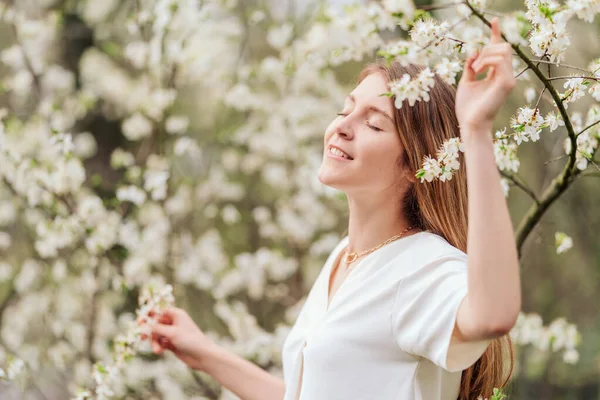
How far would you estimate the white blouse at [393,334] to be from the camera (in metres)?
0.93

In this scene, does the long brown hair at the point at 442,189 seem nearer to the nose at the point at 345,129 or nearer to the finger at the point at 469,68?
the nose at the point at 345,129

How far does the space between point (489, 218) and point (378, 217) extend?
0.42 metres

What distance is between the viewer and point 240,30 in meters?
3.05

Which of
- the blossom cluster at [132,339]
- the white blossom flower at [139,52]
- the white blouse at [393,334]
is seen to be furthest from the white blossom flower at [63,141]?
the white blossom flower at [139,52]

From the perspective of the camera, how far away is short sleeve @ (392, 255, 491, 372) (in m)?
0.90

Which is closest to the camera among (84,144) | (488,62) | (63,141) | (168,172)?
(488,62)

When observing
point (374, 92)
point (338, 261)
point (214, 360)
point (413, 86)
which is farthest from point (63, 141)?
point (413, 86)

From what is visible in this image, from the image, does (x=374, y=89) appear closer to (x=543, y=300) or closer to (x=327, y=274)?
(x=327, y=274)

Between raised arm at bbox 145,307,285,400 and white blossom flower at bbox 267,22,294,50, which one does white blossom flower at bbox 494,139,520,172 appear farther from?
white blossom flower at bbox 267,22,294,50

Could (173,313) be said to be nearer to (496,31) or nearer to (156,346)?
(156,346)

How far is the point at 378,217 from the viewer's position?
1.21 meters

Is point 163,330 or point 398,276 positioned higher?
point 398,276

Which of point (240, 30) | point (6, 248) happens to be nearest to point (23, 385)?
point (6, 248)

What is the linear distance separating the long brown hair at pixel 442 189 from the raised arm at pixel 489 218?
0.33 meters
